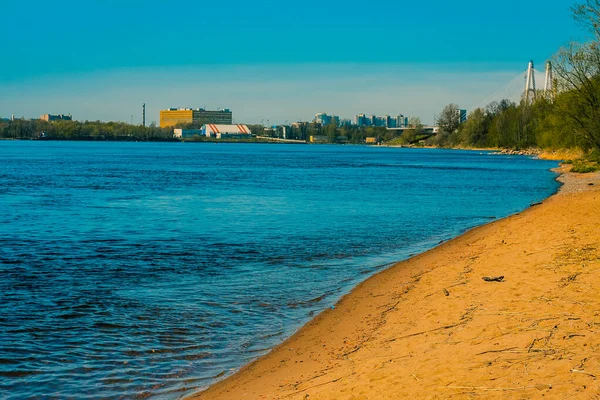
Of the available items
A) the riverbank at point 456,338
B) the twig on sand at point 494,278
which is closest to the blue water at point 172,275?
the riverbank at point 456,338

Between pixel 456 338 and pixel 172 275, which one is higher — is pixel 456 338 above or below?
A: above

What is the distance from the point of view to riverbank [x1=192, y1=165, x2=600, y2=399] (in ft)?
24.1

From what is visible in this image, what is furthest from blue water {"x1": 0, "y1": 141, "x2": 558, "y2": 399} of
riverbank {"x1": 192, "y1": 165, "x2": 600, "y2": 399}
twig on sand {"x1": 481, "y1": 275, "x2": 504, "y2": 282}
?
twig on sand {"x1": 481, "y1": 275, "x2": 504, "y2": 282}

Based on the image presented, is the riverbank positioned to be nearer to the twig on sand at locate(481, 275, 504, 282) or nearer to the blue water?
the twig on sand at locate(481, 275, 504, 282)

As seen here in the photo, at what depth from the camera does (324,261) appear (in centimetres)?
1922

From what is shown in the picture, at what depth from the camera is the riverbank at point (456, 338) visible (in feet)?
24.1

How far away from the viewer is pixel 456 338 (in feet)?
30.8

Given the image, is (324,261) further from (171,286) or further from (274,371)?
(274,371)

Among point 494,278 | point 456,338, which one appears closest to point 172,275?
point 494,278

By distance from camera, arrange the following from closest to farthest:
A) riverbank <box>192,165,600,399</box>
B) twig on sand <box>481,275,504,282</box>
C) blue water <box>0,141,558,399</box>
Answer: riverbank <box>192,165,600,399</box> → blue water <box>0,141,558,399</box> → twig on sand <box>481,275,504,282</box>

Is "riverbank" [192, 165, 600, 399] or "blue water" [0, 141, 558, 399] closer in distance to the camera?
"riverbank" [192, 165, 600, 399]

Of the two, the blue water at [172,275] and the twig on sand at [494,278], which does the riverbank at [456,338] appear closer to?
the twig on sand at [494,278]

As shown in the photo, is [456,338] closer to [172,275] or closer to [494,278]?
[494,278]

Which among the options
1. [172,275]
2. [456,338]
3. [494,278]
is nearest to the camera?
[456,338]
